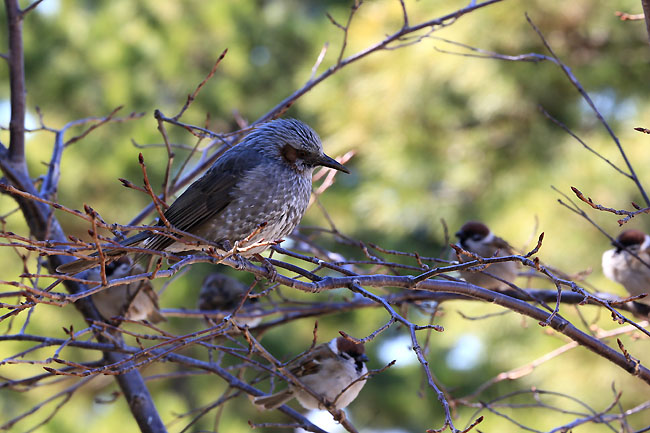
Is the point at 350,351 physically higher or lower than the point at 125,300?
lower

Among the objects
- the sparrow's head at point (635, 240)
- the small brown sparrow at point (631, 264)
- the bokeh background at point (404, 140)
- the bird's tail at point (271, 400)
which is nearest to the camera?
the bird's tail at point (271, 400)

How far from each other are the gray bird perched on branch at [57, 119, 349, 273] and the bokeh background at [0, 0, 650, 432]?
164 inches

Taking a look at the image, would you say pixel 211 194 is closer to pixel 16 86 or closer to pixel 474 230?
pixel 16 86

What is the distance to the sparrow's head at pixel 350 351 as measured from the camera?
13.1ft

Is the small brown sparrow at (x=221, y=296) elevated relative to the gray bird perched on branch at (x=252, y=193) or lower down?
elevated

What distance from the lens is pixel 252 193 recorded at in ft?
9.95

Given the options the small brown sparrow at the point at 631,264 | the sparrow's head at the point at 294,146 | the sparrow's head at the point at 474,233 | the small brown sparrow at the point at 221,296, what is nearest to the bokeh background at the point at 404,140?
the small brown sparrow at the point at 221,296

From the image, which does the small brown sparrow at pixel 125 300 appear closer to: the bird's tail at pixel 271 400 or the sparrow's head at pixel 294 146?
the bird's tail at pixel 271 400

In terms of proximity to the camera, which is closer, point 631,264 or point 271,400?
point 271,400

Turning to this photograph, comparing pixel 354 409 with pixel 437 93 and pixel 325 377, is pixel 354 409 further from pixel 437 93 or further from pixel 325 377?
pixel 325 377

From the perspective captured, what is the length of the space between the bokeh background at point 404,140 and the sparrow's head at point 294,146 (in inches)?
163

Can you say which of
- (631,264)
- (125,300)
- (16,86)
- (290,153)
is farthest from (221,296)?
(631,264)

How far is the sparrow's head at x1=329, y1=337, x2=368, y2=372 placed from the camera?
13.1 feet

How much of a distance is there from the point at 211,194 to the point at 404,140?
8.21 m
